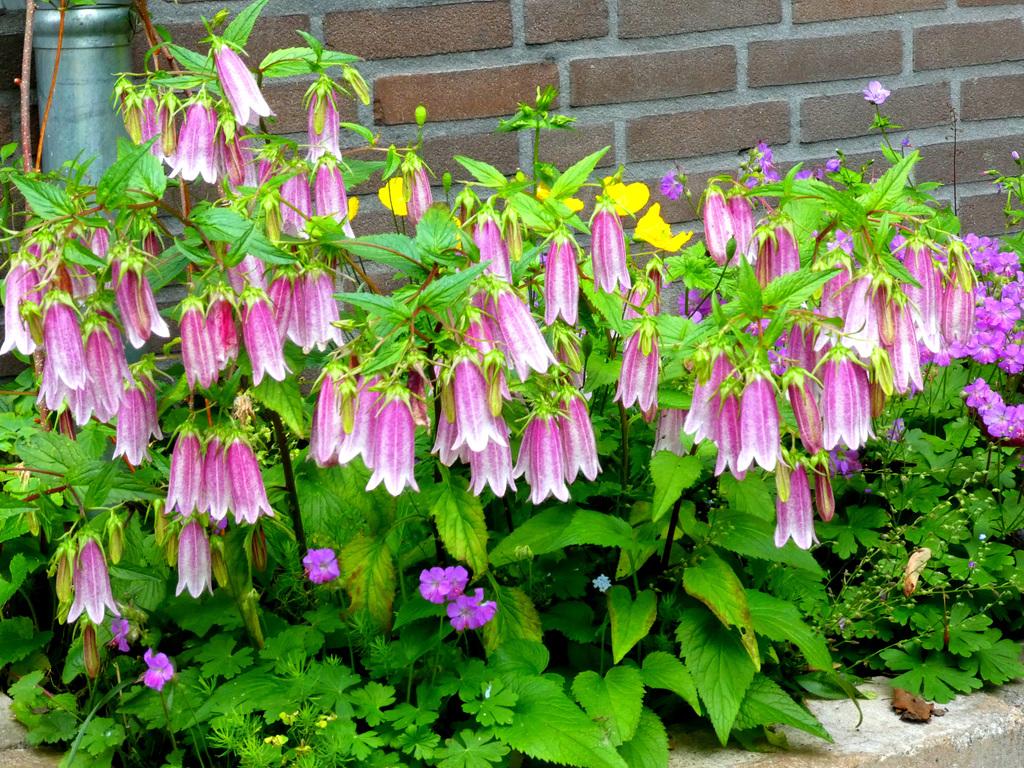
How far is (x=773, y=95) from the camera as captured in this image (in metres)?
2.92

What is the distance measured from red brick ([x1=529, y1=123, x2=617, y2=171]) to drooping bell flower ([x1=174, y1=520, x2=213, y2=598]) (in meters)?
1.56

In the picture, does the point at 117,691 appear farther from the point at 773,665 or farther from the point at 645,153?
the point at 645,153

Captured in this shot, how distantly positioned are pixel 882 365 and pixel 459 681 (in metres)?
0.78

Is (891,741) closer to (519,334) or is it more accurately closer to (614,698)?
(614,698)

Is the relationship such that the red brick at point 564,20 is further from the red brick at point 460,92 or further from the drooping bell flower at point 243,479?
the drooping bell flower at point 243,479

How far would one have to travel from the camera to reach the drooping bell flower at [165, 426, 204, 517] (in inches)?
56.4

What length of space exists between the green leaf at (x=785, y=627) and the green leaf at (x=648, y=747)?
0.22m

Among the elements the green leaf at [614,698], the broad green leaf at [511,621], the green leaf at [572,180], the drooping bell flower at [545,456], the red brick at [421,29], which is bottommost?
the green leaf at [614,698]

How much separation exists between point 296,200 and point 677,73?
1.54 meters

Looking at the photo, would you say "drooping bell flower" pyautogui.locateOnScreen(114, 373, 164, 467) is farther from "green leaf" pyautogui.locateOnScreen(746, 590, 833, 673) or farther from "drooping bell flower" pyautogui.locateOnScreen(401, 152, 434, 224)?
"green leaf" pyautogui.locateOnScreen(746, 590, 833, 673)

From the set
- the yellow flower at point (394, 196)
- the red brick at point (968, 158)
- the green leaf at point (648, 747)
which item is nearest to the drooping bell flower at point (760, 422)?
the green leaf at point (648, 747)

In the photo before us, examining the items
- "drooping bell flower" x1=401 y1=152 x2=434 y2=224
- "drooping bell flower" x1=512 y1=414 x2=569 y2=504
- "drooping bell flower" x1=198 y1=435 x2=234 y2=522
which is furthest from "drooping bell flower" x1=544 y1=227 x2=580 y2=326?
"drooping bell flower" x1=198 y1=435 x2=234 y2=522

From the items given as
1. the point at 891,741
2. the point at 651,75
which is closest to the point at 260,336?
the point at 891,741

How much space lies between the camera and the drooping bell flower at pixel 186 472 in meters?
1.43
